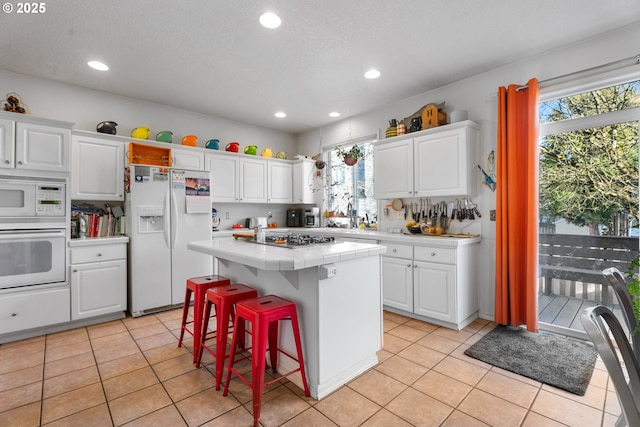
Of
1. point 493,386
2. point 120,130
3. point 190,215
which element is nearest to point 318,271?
point 493,386

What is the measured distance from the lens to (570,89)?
113 inches

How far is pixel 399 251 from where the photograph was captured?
350cm

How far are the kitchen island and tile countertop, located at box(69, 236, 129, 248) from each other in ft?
5.22

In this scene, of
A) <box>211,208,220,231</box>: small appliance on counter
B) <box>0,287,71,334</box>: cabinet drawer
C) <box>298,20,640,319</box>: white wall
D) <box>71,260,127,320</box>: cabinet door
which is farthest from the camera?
<box>211,208,220,231</box>: small appliance on counter

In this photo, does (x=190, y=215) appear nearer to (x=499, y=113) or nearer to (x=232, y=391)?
(x=232, y=391)

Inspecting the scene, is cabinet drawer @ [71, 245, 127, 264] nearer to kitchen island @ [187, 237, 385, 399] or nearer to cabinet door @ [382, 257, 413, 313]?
kitchen island @ [187, 237, 385, 399]

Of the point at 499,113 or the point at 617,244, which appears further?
the point at 499,113

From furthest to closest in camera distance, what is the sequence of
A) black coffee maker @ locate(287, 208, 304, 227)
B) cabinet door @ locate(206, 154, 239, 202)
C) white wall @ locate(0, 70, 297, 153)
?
black coffee maker @ locate(287, 208, 304, 227) → cabinet door @ locate(206, 154, 239, 202) → white wall @ locate(0, 70, 297, 153)

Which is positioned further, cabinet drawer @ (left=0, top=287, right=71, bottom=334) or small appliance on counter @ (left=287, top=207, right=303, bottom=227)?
small appliance on counter @ (left=287, top=207, right=303, bottom=227)

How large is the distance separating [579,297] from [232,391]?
3.26 metres

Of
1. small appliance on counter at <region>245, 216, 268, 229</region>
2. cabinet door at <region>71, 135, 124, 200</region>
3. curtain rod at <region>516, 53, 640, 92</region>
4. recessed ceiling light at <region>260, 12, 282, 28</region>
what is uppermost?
recessed ceiling light at <region>260, 12, 282, 28</region>

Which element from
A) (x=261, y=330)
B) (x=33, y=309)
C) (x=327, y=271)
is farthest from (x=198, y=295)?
(x=33, y=309)

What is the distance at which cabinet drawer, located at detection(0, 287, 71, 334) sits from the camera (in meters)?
2.87

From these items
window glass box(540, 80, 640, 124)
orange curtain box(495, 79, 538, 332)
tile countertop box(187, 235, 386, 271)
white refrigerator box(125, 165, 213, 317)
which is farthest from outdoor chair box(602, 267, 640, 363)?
white refrigerator box(125, 165, 213, 317)
